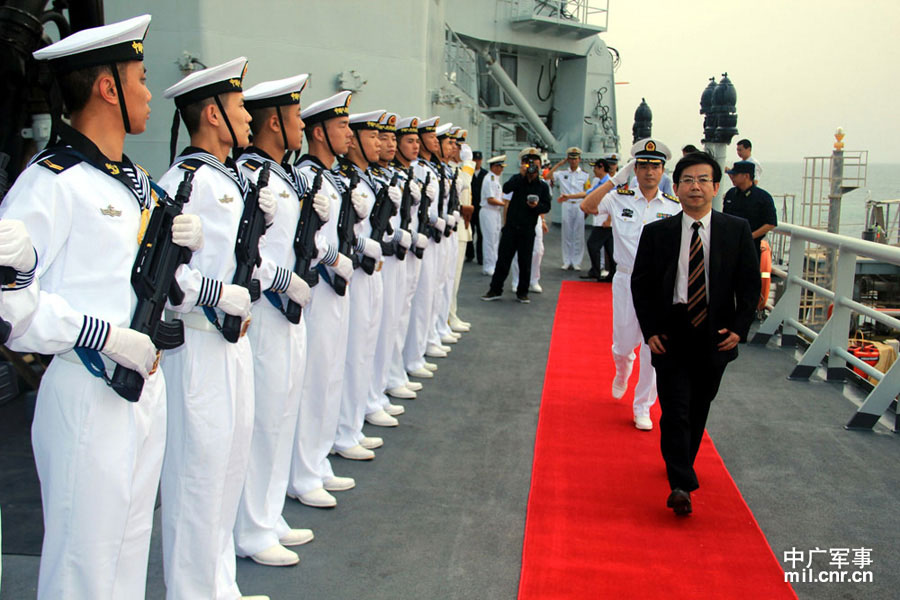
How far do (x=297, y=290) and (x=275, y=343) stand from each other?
228mm

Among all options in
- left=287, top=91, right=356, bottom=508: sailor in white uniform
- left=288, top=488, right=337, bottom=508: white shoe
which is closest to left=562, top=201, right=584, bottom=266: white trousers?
left=287, top=91, right=356, bottom=508: sailor in white uniform

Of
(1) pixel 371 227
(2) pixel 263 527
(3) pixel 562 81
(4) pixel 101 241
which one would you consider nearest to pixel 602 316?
(1) pixel 371 227

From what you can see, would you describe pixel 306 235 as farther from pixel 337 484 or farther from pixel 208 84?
pixel 337 484

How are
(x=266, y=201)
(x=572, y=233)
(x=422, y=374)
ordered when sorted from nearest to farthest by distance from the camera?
(x=266, y=201) → (x=422, y=374) → (x=572, y=233)

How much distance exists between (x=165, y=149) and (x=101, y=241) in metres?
4.99

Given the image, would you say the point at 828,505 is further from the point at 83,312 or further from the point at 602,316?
the point at 602,316

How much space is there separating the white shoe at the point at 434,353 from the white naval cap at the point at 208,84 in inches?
154

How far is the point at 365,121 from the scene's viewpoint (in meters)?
4.32

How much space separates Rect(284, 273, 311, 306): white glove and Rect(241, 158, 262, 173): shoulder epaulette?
0.43 metres

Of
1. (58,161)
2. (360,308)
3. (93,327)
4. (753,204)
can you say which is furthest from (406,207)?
(753,204)

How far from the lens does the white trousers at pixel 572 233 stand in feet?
36.1

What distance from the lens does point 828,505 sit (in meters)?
3.63

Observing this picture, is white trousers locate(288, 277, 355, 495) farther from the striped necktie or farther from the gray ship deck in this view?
the striped necktie

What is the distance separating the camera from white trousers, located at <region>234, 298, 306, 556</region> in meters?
2.98
